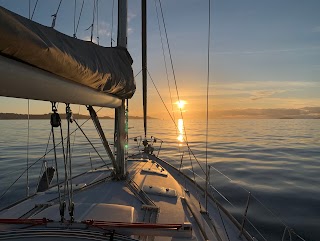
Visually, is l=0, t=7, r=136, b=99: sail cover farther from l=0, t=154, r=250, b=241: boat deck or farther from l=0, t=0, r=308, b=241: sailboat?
l=0, t=154, r=250, b=241: boat deck

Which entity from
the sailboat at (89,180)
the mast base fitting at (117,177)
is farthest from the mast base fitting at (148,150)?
the mast base fitting at (117,177)

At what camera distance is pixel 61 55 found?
2604mm

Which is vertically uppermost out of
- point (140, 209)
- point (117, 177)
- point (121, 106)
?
point (121, 106)

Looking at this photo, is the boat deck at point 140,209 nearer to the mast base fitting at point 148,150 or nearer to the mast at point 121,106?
the mast at point 121,106

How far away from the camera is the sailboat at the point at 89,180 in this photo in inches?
87.8

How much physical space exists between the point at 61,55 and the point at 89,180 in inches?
221

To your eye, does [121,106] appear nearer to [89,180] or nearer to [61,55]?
[89,180]

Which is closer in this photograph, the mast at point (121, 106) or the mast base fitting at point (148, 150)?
the mast at point (121, 106)

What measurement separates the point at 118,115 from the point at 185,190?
2834 millimetres

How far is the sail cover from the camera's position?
192 centimetres

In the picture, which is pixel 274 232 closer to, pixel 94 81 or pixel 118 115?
pixel 118 115

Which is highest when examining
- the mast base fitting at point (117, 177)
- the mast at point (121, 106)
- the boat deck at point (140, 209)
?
the mast at point (121, 106)

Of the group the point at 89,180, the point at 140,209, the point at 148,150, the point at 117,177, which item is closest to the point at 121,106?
the point at 117,177

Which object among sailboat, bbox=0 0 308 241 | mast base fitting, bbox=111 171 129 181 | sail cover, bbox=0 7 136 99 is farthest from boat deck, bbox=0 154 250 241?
sail cover, bbox=0 7 136 99
